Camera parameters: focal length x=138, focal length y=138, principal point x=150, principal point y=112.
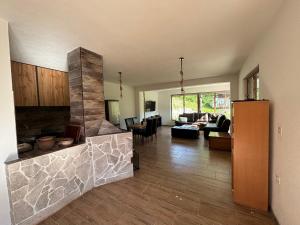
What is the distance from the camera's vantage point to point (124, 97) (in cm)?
707

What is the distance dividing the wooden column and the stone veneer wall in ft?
1.20

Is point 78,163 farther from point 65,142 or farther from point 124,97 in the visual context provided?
point 124,97

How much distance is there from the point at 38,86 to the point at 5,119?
5.03 ft

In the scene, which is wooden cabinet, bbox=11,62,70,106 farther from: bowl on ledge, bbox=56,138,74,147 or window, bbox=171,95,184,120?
window, bbox=171,95,184,120

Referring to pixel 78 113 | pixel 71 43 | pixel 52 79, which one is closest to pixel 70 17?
pixel 71 43

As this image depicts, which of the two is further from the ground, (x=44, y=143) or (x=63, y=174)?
(x=44, y=143)

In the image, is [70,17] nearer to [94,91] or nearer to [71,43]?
[71,43]

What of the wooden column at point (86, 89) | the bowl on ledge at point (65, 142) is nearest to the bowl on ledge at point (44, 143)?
the bowl on ledge at point (65, 142)

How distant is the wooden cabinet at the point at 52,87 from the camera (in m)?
3.01

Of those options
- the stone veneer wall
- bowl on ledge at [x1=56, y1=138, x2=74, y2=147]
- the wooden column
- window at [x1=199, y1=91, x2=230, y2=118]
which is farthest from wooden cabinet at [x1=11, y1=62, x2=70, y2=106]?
window at [x1=199, y1=91, x2=230, y2=118]

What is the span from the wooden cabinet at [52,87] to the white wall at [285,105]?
161 inches

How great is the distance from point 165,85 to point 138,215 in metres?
5.48

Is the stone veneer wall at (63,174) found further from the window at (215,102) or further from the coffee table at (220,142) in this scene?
the window at (215,102)

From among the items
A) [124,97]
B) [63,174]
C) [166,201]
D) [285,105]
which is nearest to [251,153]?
[285,105]
